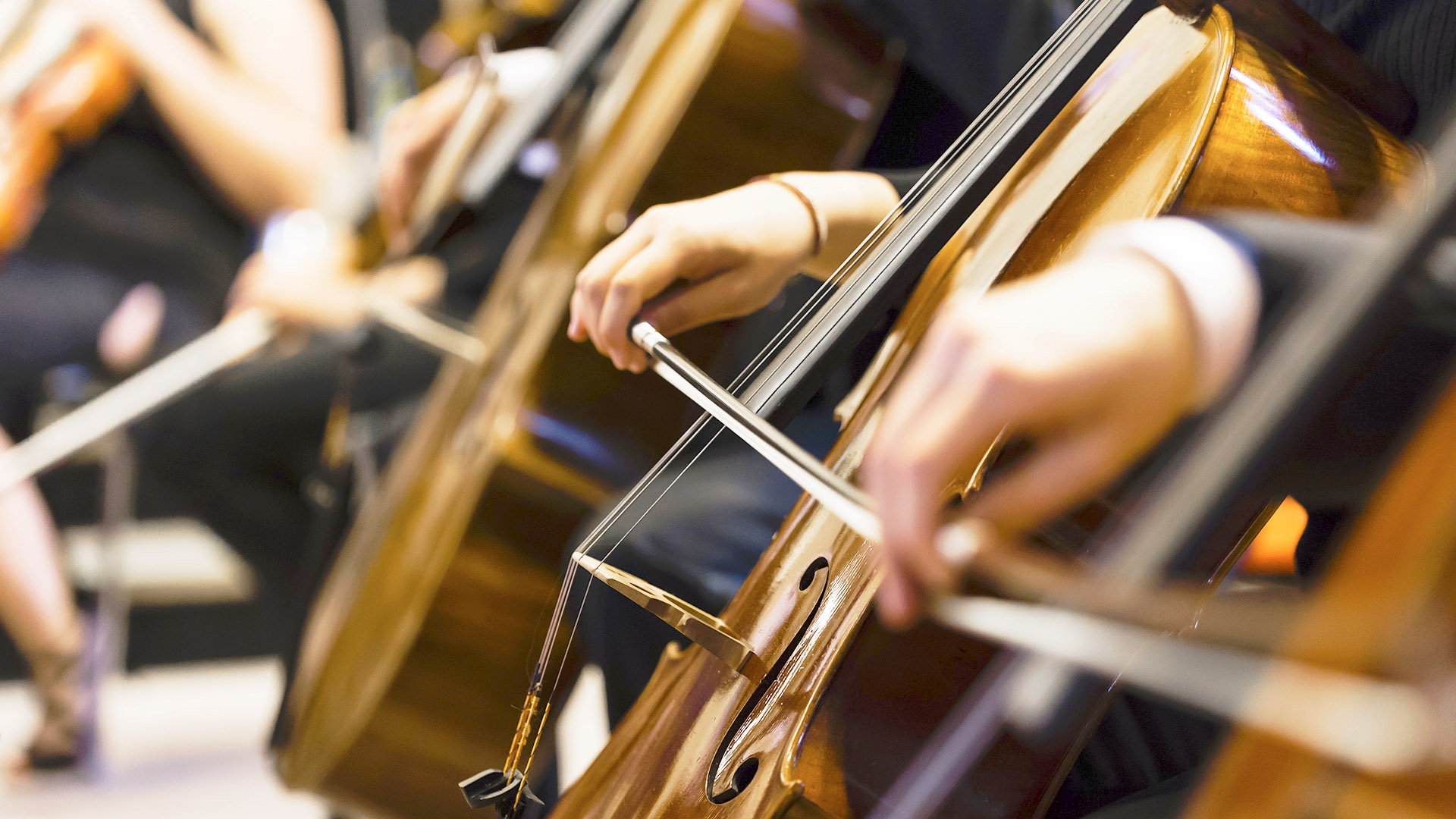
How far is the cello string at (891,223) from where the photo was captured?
37 centimetres

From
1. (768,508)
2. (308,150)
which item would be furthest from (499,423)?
(308,150)

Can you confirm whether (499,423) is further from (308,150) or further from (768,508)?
(308,150)

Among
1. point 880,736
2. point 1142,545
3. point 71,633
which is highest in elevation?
point 1142,545

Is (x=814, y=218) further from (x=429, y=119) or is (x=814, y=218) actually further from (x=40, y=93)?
(x=40, y=93)

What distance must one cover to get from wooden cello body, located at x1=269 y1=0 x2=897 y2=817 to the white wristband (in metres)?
0.31

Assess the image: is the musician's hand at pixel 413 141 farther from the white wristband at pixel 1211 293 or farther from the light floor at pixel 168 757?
the white wristband at pixel 1211 293

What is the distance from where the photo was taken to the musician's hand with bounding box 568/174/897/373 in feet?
1.27

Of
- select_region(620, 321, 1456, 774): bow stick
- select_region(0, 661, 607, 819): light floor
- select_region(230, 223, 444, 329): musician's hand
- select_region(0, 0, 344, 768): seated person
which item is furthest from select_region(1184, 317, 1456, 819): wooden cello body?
select_region(0, 0, 344, 768): seated person

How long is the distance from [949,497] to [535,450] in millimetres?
402

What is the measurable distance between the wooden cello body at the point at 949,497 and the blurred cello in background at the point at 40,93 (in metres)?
0.97

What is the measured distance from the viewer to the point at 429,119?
0.89 m

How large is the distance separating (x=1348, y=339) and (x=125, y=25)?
4.00 feet

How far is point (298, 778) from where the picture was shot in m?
0.66

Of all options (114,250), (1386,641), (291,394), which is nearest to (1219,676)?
(1386,641)
